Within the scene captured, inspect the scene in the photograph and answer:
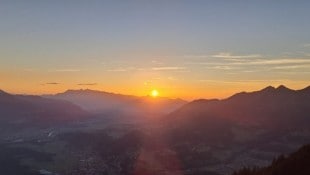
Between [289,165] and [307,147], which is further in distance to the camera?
[307,147]

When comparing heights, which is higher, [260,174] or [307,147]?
[307,147]

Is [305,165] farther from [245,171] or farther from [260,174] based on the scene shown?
[245,171]

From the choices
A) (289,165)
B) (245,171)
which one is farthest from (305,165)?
(245,171)

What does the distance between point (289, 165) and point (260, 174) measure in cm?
1564

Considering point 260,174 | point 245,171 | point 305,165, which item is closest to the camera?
point 305,165

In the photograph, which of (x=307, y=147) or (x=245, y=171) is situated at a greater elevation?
(x=307, y=147)

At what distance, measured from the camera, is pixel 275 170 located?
148875 mm

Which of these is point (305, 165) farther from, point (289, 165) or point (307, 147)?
point (307, 147)

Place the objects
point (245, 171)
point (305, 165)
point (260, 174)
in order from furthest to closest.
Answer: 1. point (245, 171)
2. point (260, 174)
3. point (305, 165)

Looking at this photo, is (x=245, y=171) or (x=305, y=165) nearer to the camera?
(x=305, y=165)

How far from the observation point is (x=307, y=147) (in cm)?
16162

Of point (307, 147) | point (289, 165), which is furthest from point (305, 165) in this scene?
point (307, 147)

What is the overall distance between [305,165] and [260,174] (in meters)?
20.7

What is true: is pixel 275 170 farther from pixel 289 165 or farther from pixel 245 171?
pixel 245 171
